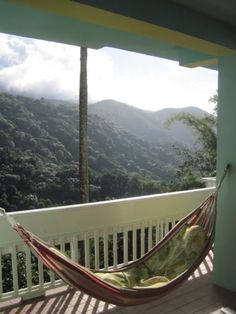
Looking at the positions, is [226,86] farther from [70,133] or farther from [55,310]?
[70,133]

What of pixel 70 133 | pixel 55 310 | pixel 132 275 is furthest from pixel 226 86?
pixel 70 133

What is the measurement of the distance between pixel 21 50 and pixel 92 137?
5070 mm

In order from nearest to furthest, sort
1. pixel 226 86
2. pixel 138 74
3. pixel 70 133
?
1. pixel 226 86
2. pixel 70 133
3. pixel 138 74

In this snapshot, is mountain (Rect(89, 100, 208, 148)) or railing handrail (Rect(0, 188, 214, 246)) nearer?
railing handrail (Rect(0, 188, 214, 246))

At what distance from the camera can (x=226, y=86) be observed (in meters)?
2.96

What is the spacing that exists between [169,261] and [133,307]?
17.7 inches

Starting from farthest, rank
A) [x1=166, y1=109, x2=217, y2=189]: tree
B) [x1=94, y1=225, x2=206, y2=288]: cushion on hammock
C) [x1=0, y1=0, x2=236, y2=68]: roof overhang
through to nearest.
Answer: [x1=166, y1=109, x2=217, y2=189]: tree, [x1=94, y1=225, x2=206, y2=288]: cushion on hammock, [x1=0, y1=0, x2=236, y2=68]: roof overhang

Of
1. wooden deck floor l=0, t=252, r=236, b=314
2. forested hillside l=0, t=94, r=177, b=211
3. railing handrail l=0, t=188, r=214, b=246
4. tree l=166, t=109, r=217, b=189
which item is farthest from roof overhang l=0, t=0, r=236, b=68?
tree l=166, t=109, r=217, b=189

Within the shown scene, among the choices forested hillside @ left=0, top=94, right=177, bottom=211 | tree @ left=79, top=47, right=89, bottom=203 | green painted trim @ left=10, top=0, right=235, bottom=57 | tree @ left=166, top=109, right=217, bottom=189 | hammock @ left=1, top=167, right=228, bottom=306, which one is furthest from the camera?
tree @ left=166, top=109, right=217, bottom=189

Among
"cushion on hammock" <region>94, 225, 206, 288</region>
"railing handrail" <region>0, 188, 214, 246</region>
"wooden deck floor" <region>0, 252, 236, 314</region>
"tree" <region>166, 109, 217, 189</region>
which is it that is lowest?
"wooden deck floor" <region>0, 252, 236, 314</region>

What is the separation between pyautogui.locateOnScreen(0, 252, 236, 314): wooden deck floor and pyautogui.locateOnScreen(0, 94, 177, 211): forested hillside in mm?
6929

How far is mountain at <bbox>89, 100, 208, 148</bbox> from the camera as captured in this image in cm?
1244

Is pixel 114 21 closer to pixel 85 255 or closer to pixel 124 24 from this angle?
pixel 124 24

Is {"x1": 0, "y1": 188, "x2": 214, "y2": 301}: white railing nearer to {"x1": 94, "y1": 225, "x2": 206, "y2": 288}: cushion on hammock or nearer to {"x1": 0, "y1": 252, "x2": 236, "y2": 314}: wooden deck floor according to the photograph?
{"x1": 0, "y1": 252, "x2": 236, "y2": 314}: wooden deck floor
